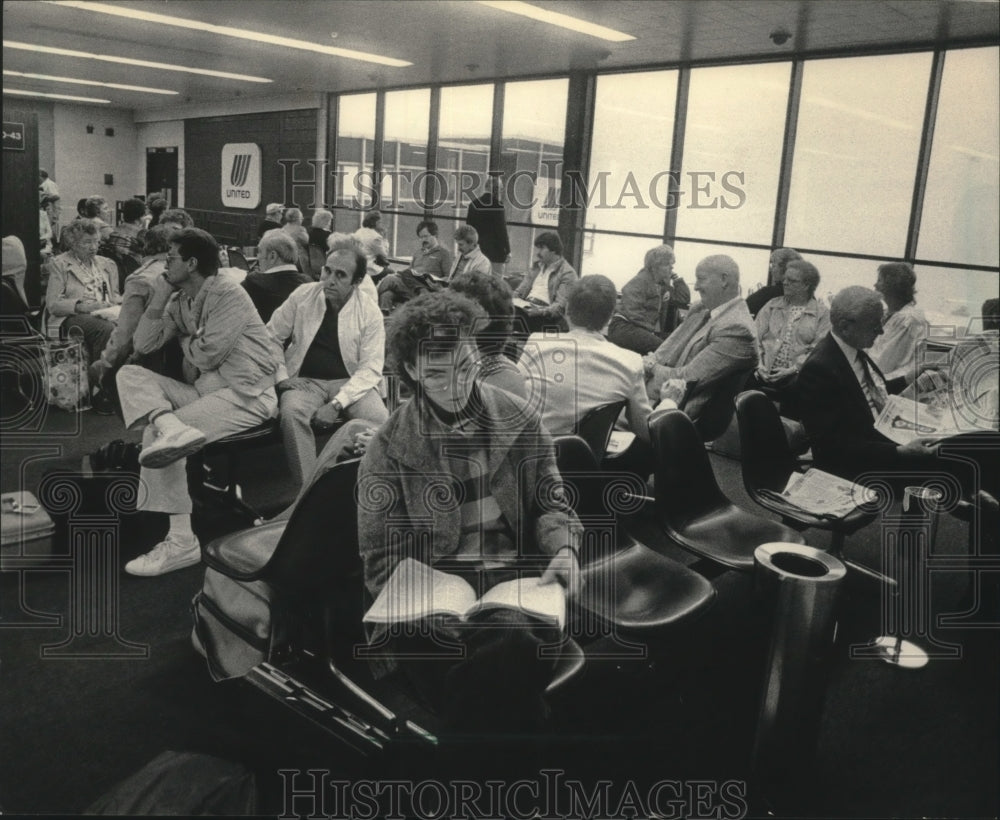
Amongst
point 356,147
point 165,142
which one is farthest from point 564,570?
point 165,142

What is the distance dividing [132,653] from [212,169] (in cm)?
1248

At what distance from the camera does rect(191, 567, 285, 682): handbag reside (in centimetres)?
211

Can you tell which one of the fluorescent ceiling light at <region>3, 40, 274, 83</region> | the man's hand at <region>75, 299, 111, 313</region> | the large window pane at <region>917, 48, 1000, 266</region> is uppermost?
the fluorescent ceiling light at <region>3, 40, 274, 83</region>

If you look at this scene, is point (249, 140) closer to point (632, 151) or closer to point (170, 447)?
point (632, 151)

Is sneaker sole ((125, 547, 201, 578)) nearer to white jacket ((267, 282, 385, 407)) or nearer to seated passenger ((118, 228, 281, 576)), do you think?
seated passenger ((118, 228, 281, 576))

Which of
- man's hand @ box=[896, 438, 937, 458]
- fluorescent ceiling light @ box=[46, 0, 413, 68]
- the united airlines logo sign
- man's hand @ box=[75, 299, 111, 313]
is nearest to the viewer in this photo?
man's hand @ box=[896, 438, 937, 458]

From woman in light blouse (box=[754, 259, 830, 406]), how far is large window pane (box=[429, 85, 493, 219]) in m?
5.79

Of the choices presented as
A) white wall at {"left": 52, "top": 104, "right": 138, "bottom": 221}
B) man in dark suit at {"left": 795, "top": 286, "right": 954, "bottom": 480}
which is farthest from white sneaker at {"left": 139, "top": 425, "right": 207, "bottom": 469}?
white wall at {"left": 52, "top": 104, "right": 138, "bottom": 221}

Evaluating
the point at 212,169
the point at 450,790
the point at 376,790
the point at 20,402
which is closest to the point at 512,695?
the point at 450,790

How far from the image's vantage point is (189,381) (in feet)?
11.0

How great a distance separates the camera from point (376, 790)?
1814mm

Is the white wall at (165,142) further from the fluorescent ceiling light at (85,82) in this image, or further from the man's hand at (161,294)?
the man's hand at (161,294)

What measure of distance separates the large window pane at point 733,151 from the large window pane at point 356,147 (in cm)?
501

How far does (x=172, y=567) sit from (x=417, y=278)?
157 inches
